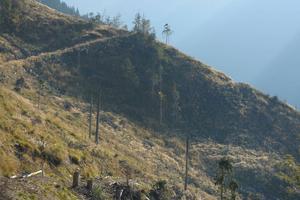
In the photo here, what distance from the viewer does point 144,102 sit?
122438 mm

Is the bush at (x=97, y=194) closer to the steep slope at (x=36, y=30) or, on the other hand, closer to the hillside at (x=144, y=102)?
the hillside at (x=144, y=102)

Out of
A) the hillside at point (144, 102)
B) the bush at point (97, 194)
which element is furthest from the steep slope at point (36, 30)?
the bush at point (97, 194)

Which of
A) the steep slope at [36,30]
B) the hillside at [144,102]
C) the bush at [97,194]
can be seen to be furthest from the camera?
the steep slope at [36,30]

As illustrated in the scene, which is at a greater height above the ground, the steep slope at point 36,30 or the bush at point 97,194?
the steep slope at point 36,30

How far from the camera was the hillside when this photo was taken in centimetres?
8788

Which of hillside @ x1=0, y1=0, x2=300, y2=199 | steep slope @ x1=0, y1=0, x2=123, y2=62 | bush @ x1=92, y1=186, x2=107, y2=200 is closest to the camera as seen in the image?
bush @ x1=92, y1=186, x2=107, y2=200

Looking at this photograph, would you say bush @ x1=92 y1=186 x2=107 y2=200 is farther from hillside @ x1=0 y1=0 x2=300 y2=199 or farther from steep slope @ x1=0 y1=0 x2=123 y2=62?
steep slope @ x1=0 y1=0 x2=123 y2=62

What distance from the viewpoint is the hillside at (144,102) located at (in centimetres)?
8788

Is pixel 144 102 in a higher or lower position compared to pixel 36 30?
lower

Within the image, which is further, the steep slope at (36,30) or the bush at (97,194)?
the steep slope at (36,30)

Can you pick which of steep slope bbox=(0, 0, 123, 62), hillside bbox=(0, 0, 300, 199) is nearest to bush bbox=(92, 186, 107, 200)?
hillside bbox=(0, 0, 300, 199)

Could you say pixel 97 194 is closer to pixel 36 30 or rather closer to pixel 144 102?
pixel 144 102

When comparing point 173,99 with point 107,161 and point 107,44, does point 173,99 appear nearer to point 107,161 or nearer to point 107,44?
point 107,44

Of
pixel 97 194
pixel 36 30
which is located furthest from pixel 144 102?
pixel 97 194
